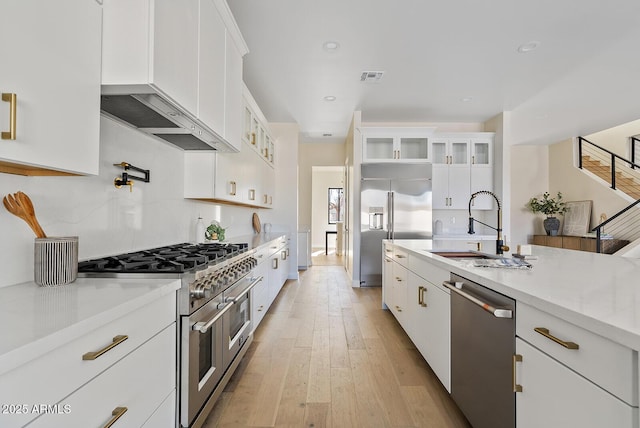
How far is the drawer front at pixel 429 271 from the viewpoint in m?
1.86

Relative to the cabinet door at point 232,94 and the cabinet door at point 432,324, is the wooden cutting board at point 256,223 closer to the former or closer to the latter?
the cabinet door at point 232,94

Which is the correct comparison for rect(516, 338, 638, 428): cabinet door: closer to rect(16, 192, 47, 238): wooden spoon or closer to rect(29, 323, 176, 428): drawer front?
rect(29, 323, 176, 428): drawer front

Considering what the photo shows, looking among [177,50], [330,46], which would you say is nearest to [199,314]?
[177,50]

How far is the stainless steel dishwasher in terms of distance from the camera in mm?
1191

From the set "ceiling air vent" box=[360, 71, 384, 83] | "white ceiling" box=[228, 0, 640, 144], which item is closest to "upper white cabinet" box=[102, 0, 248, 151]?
"white ceiling" box=[228, 0, 640, 144]

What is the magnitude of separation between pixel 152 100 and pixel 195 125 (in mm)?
392

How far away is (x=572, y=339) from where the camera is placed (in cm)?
87

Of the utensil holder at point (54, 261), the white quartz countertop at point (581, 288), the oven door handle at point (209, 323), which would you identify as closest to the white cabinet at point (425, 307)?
the white quartz countertop at point (581, 288)

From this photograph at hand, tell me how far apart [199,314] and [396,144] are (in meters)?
4.50

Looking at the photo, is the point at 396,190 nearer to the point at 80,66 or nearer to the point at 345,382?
the point at 345,382

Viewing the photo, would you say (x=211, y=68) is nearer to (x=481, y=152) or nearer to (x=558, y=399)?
(x=558, y=399)

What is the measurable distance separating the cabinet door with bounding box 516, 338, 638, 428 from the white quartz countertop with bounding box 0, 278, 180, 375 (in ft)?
4.22

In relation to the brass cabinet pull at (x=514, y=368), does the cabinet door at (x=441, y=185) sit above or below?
above

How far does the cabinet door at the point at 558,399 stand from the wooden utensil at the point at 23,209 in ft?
5.94
